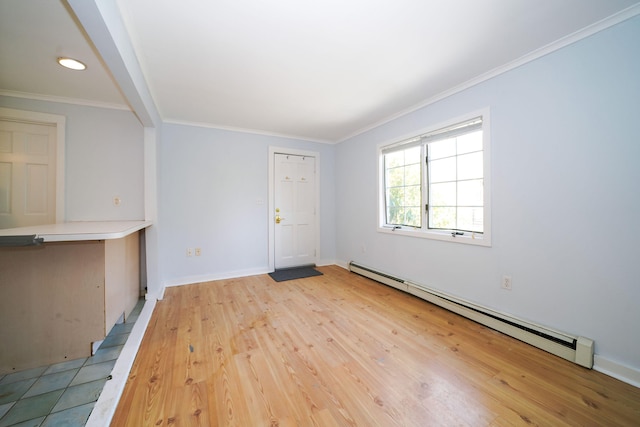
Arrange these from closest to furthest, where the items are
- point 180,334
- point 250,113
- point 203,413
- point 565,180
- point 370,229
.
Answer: point 203,413 → point 565,180 → point 180,334 → point 250,113 → point 370,229

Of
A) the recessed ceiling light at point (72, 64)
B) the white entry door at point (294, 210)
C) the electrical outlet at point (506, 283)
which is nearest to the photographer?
the recessed ceiling light at point (72, 64)

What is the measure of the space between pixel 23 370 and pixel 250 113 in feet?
10.3

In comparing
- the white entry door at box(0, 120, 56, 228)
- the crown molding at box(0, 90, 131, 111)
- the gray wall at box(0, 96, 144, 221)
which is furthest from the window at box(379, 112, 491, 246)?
the white entry door at box(0, 120, 56, 228)

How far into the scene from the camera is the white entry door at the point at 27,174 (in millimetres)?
2488

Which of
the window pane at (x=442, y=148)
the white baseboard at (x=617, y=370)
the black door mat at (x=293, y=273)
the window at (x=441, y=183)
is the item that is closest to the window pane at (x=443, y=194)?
the window at (x=441, y=183)

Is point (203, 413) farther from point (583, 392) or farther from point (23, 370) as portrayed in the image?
point (583, 392)

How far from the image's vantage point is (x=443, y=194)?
9.21 feet

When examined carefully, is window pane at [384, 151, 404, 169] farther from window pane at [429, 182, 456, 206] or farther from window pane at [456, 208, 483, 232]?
window pane at [456, 208, 483, 232]

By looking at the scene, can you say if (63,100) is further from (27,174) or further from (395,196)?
(395,196)

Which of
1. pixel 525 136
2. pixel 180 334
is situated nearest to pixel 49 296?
pixel 180 334

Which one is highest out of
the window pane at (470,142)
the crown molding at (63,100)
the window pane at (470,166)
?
the crown molding at (63,100)

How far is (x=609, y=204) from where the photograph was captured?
1.65 meters

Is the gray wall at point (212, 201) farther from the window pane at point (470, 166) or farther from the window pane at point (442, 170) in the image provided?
the window pane at point (470, 166)

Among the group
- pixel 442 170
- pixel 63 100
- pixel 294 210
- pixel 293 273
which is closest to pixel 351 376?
pixel 442 170
